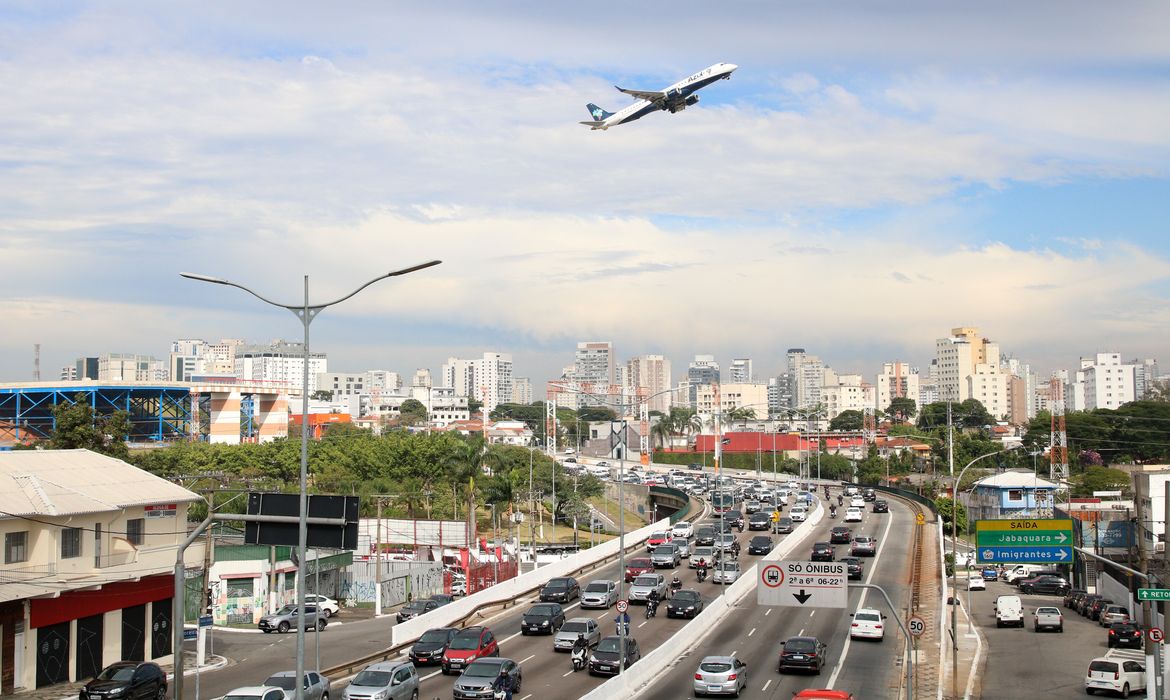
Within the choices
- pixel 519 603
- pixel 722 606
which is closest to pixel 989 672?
pixel 722 606

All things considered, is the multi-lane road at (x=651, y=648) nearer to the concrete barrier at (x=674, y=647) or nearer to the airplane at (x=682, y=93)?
the concrete barrier at (x=674, y=647)

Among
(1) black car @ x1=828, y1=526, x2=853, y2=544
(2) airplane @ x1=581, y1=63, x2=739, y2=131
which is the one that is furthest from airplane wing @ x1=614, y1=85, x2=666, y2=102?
(1) black car @ x1=828, y1=526, x2=853, y2=544

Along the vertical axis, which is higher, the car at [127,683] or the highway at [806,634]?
the car at [127,683]

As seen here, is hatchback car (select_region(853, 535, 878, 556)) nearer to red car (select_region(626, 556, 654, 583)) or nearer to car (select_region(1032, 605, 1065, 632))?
red car (select_region(626, 556, 654, 583))

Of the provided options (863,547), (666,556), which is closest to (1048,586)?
(863,547)

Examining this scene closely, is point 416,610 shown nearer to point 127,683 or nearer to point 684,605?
point 684,605

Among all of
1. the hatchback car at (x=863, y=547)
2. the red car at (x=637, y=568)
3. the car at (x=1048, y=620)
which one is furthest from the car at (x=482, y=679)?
the hatchback car at (x=863, y=547)
